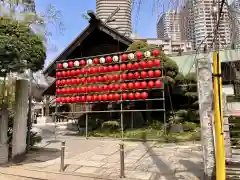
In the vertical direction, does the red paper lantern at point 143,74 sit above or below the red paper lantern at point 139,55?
below

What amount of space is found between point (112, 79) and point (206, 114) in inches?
268

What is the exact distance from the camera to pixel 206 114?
16.3ft

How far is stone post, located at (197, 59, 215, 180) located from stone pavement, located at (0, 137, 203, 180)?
621mm

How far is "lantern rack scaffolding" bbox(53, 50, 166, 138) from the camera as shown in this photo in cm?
1055

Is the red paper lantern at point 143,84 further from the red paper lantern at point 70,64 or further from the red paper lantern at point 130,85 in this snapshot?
the red paper lantern at point 70,64

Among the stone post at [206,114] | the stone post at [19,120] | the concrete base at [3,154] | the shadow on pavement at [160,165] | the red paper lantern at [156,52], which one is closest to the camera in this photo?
the stone post at [206,114]

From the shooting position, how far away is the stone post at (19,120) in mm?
7215

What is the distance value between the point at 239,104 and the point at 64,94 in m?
9.10

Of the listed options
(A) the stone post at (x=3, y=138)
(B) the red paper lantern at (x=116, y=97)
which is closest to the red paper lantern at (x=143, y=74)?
(B) the red paper lantern at (x=116, y=97)

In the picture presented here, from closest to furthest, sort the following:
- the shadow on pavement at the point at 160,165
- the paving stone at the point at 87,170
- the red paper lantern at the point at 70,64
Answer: the shadow on pavement at the point at 160,165 < the paving stone at the point at 87,170 < the red paper lantern at the point at 70,64

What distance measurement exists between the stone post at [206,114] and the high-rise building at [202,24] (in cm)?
143

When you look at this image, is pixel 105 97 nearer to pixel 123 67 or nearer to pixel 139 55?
pixel 123 67

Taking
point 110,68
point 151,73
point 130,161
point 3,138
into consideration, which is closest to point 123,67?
point 110,68

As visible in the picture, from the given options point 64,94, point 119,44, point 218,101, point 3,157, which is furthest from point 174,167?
point 119,44
